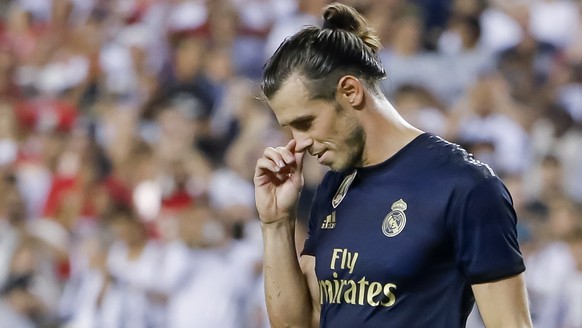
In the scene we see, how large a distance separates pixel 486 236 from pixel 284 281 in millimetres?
635

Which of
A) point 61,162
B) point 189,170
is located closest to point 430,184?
point 189,170

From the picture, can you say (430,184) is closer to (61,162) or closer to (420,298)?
(420,298)

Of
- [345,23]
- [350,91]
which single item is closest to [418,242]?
[350,91]

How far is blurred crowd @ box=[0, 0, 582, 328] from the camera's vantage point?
5.93m

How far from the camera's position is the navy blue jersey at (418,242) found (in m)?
2.32

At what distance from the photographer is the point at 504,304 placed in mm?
2285

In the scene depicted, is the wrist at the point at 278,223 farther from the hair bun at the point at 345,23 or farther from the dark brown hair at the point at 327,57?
the hair bun at the point at 345,23

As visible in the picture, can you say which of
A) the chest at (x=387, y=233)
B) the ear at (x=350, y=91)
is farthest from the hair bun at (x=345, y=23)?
the chest at (x=387, y=233)

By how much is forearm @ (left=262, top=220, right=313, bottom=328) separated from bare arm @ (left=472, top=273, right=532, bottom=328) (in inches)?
22.8

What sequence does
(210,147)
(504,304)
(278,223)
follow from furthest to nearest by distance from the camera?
(210,147) < (278,223) < (504,304)

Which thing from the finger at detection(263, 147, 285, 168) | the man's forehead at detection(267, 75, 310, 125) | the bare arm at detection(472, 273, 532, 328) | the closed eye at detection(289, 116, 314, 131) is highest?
the man's forehead at detection(267, 75, 310, 125)

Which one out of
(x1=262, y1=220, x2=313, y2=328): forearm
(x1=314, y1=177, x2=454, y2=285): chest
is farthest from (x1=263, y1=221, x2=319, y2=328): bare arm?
(x1=314, y1=177, x2=454, y2=285): chest

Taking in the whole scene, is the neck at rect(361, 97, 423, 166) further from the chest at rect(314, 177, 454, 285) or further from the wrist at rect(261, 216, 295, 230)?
the wrist at rect(261, 216, 295, 230)

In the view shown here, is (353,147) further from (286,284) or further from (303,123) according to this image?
(286,284)
